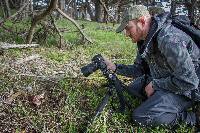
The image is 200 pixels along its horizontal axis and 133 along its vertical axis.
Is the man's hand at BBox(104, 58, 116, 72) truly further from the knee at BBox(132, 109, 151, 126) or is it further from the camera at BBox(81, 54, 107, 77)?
the knee at BBox(132, 109, 151, 126)

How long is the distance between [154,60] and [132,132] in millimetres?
946

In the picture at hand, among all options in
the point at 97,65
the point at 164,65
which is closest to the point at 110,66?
the point at 97,65

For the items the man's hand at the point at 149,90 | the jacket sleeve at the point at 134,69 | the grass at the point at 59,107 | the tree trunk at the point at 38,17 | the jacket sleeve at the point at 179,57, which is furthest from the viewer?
the tree trunk at the point at 38,17

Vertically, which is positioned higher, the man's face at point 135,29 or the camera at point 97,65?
the man's face at point 135,29

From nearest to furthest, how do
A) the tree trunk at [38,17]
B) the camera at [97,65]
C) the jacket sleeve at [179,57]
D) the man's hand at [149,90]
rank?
1. the jacket sleeve at [179,57]
2. the man's hand at [149,90]
3. the camera at [97,65]
4. the tree trunk at [38,17]

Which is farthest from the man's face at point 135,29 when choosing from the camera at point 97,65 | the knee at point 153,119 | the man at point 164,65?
the knee at point 153,119

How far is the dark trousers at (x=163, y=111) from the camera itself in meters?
4.98

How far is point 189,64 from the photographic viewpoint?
4.67 metres

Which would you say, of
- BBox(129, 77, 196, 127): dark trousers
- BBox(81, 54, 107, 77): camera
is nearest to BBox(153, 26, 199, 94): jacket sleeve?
BBox(129, 77, 196, 127): dark trousers

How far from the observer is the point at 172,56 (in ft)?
15.3

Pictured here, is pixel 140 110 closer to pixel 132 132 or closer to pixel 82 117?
pixel 132 132

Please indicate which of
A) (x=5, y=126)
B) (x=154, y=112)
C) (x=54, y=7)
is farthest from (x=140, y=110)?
(x=54, y=7)

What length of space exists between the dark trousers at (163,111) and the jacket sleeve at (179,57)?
259mm

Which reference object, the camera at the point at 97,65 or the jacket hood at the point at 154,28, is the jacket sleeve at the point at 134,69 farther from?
the jacket hood at the point at 154,28
